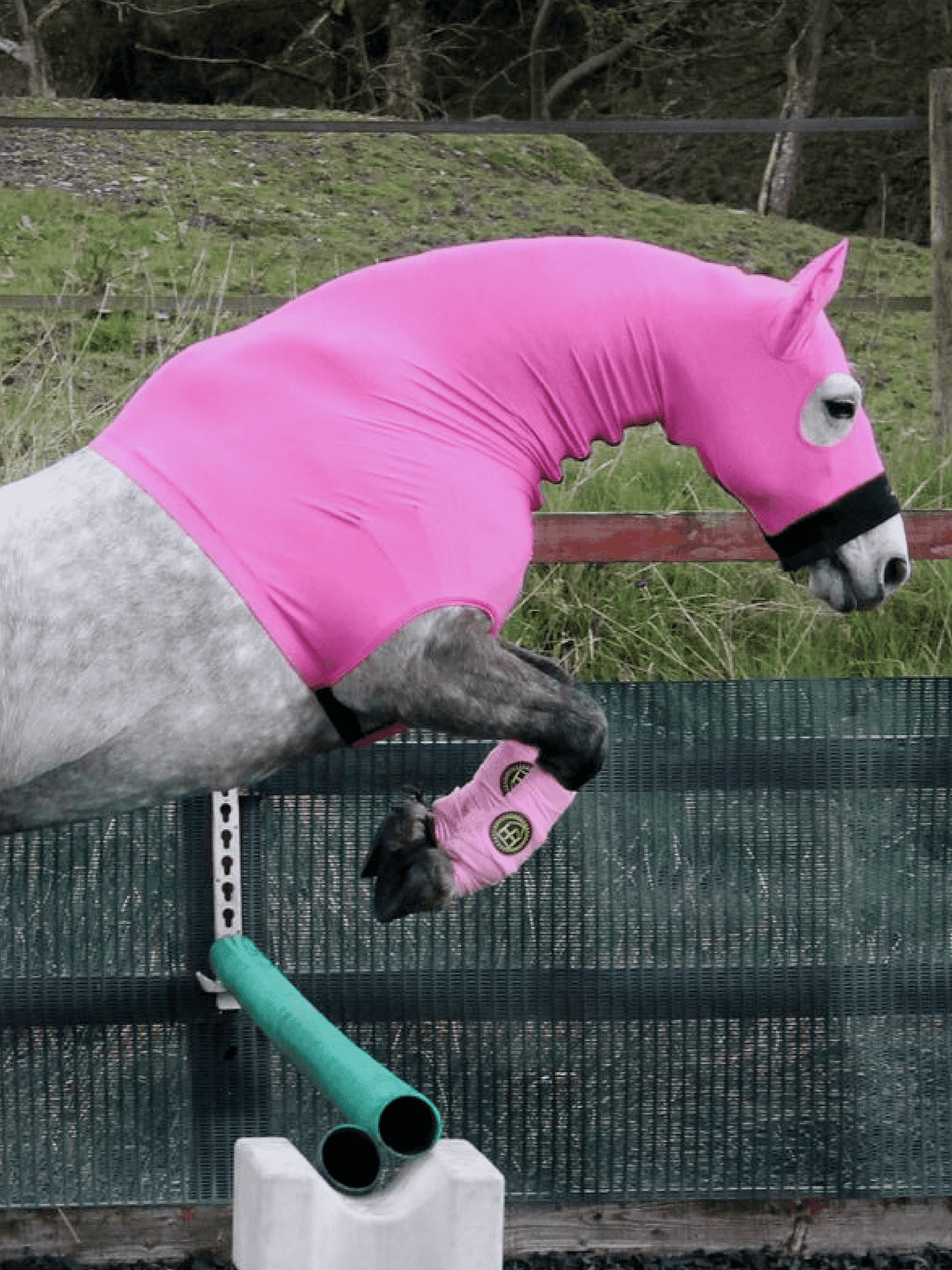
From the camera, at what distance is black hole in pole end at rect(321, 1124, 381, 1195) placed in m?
1.41

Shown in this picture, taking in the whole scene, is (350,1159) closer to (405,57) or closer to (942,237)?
(942,237)

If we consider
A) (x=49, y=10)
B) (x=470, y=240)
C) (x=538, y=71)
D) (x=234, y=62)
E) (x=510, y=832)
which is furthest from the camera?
(x=234, y=62)

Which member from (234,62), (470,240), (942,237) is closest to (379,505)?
(942,237)

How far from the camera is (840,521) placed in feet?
4.84

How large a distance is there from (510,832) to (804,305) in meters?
0.44

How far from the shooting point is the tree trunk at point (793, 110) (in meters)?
11.4

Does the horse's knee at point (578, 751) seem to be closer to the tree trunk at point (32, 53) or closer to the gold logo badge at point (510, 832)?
the gold logo badge at point (510, 832)

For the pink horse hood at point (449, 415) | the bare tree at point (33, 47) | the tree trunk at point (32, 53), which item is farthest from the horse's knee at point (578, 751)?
the tree trunk at point (32, 53)

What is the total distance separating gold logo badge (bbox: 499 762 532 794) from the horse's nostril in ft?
1.01

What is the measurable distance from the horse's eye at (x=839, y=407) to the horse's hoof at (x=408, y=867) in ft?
1.39

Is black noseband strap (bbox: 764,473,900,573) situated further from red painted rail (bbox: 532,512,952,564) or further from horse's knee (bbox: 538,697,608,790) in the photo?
red painted rail (bbox: 532,512,952,564)

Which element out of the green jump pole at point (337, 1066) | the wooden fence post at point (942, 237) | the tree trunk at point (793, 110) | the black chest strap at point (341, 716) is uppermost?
the tree trunk at point (793, 110)

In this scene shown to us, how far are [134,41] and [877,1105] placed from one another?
10357 mm

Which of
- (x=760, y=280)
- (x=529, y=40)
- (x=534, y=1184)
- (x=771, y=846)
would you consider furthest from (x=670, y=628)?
(x=529, y=40)
